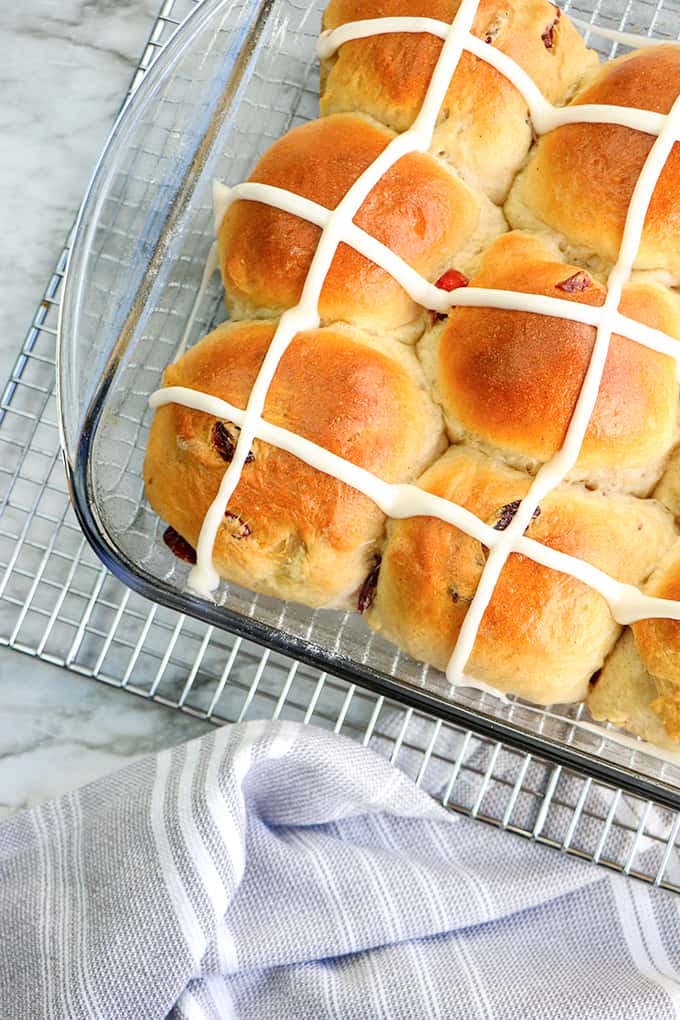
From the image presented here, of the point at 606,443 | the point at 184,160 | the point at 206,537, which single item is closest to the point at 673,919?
the point at 606,443

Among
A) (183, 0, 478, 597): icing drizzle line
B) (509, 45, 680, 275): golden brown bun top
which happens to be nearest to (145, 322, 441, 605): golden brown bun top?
(183, 0, 478, 597): icing drizzle line

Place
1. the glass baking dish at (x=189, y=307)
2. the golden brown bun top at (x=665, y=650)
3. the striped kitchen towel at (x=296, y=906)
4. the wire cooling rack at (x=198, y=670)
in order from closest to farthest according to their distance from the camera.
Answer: the golden brown bun top at (x=665, y=650) → the glass baking dish at (x=189, y=307) → the striped kitchen towel at (x=296, y=906) → the wire cooling rack at (x=198, y=670)

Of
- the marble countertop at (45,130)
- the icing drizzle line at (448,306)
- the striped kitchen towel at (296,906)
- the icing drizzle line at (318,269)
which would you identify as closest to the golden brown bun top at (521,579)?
the icing drizzle line at (448,306)

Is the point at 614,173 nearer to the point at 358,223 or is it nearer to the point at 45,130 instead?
the point at 358,223

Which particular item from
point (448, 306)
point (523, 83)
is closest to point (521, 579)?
point (448, 306)

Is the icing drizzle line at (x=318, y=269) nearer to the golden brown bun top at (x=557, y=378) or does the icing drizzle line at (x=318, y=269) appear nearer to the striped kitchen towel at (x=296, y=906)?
the golden brown bun top at (x=557, y=378)

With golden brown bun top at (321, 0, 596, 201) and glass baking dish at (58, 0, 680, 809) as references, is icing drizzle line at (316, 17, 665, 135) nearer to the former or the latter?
golden brown bun top at (321, 0, 596, 201)
